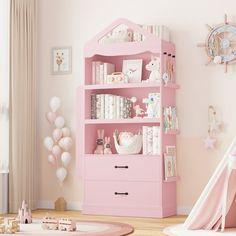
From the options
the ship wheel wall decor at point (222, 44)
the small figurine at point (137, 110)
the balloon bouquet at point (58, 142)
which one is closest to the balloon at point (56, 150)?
the balloon bouquet at point (58, 142)

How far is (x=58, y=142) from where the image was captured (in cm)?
590

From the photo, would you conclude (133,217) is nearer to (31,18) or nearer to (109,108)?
(109,108)

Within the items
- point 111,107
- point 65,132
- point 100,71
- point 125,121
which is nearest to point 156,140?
point 125,121

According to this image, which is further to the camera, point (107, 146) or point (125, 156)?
point (107, 146)

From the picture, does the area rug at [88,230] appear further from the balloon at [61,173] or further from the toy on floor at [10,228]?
the balloon at [61,173]

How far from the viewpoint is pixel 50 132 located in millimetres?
6074

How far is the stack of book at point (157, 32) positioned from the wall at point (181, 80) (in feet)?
0.40

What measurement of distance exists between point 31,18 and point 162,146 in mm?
1856

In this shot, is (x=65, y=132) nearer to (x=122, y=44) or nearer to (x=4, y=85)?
(x=4, y=85)

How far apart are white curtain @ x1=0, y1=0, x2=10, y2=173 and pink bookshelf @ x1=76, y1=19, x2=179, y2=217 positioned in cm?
66

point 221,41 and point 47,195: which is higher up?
point 221,41

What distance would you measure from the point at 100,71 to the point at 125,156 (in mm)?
840

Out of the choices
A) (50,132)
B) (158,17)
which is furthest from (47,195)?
(158,17)

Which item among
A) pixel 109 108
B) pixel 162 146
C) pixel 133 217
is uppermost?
pixel 109 108
